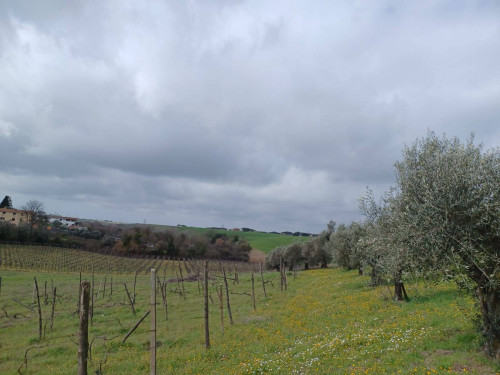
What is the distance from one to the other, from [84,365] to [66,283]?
51009 millimetres

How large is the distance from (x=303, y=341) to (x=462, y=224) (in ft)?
31.7

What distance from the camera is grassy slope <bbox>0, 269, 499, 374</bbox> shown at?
12175 mm

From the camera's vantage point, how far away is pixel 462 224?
10.4m

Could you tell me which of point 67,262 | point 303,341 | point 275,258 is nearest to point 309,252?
point 275,258

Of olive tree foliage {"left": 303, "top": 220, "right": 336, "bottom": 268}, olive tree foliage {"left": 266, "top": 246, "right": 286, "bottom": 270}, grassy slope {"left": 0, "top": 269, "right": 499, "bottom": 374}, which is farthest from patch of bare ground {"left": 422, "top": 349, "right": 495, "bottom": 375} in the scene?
olive tree foliage {"left": 266, "top": 246, "right": 286, "bottom": 270}

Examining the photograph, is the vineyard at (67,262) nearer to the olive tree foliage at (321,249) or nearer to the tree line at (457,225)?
the olive tree foliage at (321,249)

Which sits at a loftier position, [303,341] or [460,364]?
[460,364]

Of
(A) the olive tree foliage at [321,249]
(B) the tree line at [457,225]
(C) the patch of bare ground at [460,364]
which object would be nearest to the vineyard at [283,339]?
(C) the patch of bare ground at [460,364]

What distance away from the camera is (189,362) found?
15.9 metres

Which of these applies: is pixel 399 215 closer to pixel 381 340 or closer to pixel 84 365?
pixel 381 340

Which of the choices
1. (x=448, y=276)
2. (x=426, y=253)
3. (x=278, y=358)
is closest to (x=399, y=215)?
(x=426, y=253)

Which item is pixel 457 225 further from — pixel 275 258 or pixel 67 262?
pixel 67 262

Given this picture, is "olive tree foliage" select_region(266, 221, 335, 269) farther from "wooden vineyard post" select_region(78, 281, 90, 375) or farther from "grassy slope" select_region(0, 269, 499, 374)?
"wooden vineyard post" select_region(78, 281, 90, 375)

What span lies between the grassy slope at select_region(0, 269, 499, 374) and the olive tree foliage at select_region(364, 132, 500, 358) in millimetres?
2487
